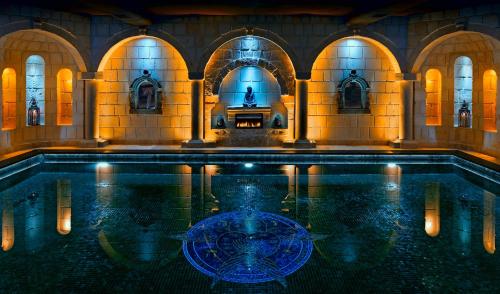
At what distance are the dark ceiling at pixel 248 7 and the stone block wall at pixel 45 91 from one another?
1569mm

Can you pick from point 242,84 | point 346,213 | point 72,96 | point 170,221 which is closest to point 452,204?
point 346,213

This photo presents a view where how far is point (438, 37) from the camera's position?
540 inches

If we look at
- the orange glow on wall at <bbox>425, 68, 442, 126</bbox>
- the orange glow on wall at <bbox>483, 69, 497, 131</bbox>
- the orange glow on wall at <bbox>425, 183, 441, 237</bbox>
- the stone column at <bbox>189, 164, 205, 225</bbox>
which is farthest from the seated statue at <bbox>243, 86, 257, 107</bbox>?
the orange glow on wall at <bbox>425, 183, 441, 237</bbox>

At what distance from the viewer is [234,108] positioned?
15102 millimetres

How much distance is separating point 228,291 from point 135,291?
2.75 feet

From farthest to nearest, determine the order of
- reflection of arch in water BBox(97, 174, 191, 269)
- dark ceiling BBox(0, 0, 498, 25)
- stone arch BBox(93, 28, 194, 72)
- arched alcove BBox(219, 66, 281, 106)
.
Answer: arched alcove BBox(219, 66, 281, 106)
stone arch BBox(93, 28, 194, 72)
dark ceiling BBox(0, 0, 498, 25)
reflection of arch in water BBox(97, 174, 191, 269)

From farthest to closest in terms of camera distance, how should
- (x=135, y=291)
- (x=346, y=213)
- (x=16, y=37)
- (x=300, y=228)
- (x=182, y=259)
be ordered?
1. (x=16, y=37)
2. (x=346, y=213)
3. (x=300, y=228)
4. (x=182, y=259)
5. (x=135, y=291)

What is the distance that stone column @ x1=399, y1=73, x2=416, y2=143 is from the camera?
1463 centimetres

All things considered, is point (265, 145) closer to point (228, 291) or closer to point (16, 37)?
point (16, 37)

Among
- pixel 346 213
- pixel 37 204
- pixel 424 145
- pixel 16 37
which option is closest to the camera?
pixel 346 213

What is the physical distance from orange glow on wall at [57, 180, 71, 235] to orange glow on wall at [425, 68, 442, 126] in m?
11.0

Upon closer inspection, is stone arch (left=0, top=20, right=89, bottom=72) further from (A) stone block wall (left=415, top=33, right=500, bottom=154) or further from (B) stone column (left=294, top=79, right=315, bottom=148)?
(A) stone block wall (left=415, top=33, right=500, bottom=154)

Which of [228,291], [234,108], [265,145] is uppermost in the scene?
[234,108]

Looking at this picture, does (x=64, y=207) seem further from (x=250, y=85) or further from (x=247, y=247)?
(x=250, y=85)
